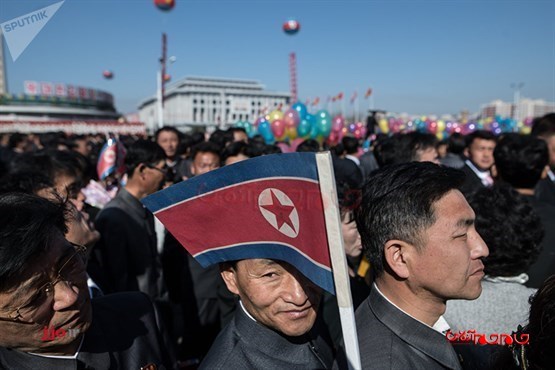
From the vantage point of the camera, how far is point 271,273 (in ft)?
4.62

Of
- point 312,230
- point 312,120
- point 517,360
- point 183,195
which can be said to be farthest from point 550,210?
point 312,120

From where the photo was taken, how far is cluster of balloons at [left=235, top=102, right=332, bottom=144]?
35.2ft

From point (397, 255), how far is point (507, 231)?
862 millimetres

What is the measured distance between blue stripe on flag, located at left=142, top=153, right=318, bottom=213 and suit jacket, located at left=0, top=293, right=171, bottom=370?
59 centimetres

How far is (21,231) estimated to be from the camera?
1.23 m

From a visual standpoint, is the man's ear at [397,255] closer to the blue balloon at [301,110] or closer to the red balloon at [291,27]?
the blue balloon at [301,110]

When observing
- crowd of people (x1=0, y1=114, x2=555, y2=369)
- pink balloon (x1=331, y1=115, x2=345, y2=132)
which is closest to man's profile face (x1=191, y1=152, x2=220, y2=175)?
crowd of people (x1=0, y1=114, x2=555, y2=369)

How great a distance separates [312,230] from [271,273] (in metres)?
0.42

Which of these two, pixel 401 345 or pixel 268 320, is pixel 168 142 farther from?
pixel 401 345

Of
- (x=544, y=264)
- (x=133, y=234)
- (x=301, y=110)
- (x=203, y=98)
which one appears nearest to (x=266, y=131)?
(x=301, y=110)

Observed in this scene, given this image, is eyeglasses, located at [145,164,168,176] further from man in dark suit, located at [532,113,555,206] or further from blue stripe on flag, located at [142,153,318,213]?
man in dark suit, located at [532,113,555,206]

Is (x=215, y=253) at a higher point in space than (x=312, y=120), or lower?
lower

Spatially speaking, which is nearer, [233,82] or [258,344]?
[258,344]

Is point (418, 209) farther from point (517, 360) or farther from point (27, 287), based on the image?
point (27, 287)
